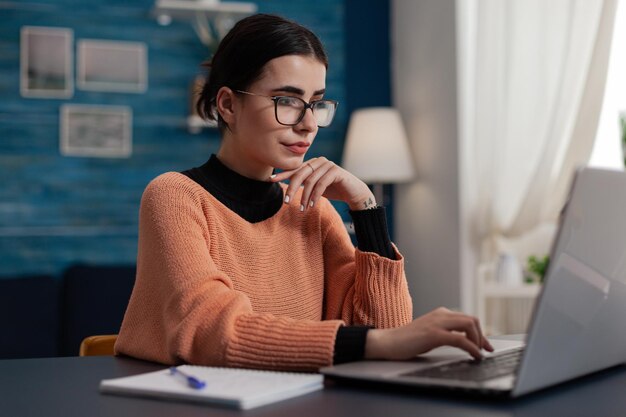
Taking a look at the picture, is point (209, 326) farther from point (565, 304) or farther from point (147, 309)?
point (565, 304)

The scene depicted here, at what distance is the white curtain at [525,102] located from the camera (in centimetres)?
335

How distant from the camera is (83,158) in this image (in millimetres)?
4203

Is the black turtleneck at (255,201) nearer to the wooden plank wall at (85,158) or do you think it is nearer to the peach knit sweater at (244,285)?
the peach knit sweater at (244,285)

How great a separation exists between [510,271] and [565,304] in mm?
2734

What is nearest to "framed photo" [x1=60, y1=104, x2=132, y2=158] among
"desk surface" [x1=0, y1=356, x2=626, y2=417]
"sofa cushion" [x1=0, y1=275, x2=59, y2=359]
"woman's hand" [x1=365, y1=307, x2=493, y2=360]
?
"sofa cushion" [x1=0, y1=275, x2=59, y2=359]

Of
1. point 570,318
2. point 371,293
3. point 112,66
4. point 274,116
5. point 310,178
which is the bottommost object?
point 371,293

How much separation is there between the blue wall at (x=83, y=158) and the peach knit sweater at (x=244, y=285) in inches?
104

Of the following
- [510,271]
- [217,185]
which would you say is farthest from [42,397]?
[510,271]

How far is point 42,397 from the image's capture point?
3.22 ft

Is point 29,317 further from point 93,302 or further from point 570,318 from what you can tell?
point 570,318

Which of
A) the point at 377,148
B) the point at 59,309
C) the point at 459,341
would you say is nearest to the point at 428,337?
the point at 459,341

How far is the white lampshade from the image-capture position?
4.22 m

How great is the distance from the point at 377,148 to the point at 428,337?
3.22m

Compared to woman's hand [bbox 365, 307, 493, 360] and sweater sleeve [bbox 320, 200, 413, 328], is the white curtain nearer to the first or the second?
sweater sleeve [bbox 320, 200, 413, 328]
